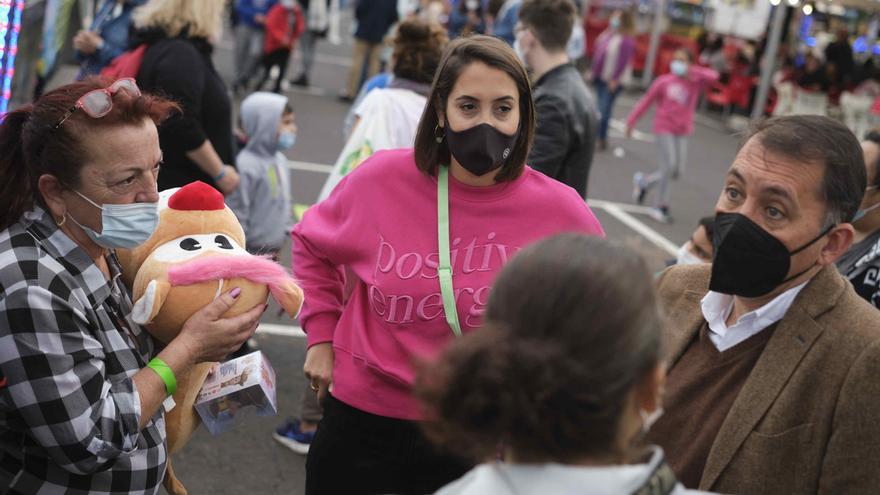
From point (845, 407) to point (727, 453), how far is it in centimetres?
27

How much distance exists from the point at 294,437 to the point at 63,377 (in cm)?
273

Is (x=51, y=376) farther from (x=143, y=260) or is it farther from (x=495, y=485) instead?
(x=495, y=485)

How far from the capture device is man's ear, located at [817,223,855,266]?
2.31 m

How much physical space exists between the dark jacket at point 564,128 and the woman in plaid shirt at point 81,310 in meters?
2.17

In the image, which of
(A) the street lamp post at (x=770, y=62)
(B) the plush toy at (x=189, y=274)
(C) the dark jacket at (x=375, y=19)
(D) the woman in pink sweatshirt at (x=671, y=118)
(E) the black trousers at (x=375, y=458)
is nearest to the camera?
(B) the plush toy at (x=189, y=274)

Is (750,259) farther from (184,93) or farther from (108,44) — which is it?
(108,44)

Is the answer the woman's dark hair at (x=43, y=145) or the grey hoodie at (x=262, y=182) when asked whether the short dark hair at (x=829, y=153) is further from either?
the grey hoodie at (x=262, y=182)

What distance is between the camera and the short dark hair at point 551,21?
476cm

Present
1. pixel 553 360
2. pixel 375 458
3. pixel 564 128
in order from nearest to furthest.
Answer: pixel 553 360
pixel 375 458
pixel 564 128

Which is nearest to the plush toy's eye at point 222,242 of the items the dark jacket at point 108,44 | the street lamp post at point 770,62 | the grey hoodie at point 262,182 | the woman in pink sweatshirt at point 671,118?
the grey hoodie at point 262,182

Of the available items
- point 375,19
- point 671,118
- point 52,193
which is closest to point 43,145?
point 52,193

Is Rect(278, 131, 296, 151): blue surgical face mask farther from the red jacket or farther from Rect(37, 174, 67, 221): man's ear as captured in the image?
the red jacket

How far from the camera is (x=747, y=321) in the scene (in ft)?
7.74

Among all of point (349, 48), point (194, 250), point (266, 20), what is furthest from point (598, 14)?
point (194, 250)
